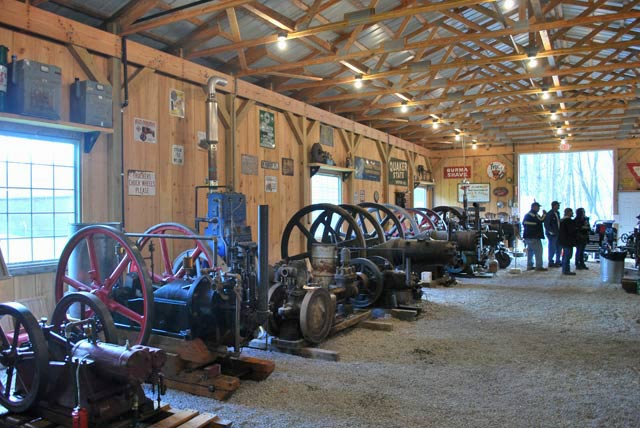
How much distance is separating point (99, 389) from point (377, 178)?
1011 cm

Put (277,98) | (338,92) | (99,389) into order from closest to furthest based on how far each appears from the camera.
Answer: (99,389), (277,98), (338,92)

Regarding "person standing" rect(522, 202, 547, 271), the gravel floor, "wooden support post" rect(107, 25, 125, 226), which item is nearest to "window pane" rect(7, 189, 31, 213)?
"wooden support post" rect(107, 25, 125, 226)

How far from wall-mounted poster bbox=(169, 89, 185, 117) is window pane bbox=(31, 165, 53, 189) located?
5.68 feet

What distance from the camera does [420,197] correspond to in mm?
16156

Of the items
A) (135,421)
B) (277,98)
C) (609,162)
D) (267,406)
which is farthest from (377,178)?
(135,421)

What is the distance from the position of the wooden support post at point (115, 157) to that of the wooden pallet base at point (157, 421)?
112 inches

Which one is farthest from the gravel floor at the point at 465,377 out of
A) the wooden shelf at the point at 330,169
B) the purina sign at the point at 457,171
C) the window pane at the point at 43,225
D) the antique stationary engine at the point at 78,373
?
the purina sign at the point at 457,171

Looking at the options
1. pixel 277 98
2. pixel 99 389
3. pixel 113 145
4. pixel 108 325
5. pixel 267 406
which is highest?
pixel 277 98

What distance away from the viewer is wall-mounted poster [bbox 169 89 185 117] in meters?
6.23

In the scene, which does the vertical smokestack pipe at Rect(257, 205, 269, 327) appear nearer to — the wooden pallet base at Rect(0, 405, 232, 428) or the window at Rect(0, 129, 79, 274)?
the wooden pallet base at Rect(0, 405, 232, 428)

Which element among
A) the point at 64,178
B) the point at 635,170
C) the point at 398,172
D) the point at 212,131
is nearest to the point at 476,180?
the point at 398,172

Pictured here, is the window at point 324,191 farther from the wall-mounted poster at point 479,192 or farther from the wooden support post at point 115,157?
the wall-mounted poster at point 479,192

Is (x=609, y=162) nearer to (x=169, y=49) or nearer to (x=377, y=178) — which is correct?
(x=377, y=178)

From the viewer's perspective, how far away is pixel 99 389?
2.57 m
